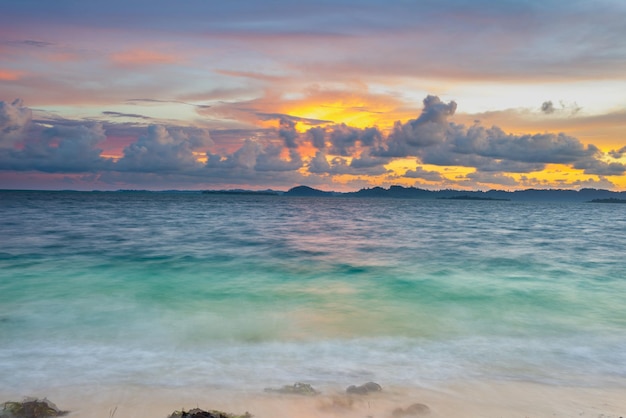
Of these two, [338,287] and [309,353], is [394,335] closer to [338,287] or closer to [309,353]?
[309,353]

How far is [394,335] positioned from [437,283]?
7700mm

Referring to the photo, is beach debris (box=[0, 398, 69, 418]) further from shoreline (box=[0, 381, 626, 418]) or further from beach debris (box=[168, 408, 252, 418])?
beach debris (box=[168, 408, 252, 418])

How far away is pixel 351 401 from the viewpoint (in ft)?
23.5

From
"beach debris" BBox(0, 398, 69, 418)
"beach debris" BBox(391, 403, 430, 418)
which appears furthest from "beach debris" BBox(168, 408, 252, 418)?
"beach debris" BBox(391, 403, 430, 418)

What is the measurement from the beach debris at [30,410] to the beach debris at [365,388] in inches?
174

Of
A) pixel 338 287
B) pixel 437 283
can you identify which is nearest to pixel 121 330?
pixel 338 287

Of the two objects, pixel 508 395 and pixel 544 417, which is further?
pixel 508 395

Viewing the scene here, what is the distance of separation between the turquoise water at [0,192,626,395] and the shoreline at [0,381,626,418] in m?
0.41

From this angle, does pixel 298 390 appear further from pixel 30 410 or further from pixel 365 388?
pixel 30 410

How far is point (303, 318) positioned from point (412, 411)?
6.03m

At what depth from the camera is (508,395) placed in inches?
296

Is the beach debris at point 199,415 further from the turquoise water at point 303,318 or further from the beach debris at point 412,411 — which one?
the beach debris at point 412,411

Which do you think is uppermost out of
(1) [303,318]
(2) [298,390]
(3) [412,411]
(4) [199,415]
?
(4) [199,415]

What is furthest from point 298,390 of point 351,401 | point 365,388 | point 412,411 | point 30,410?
point 30,410
